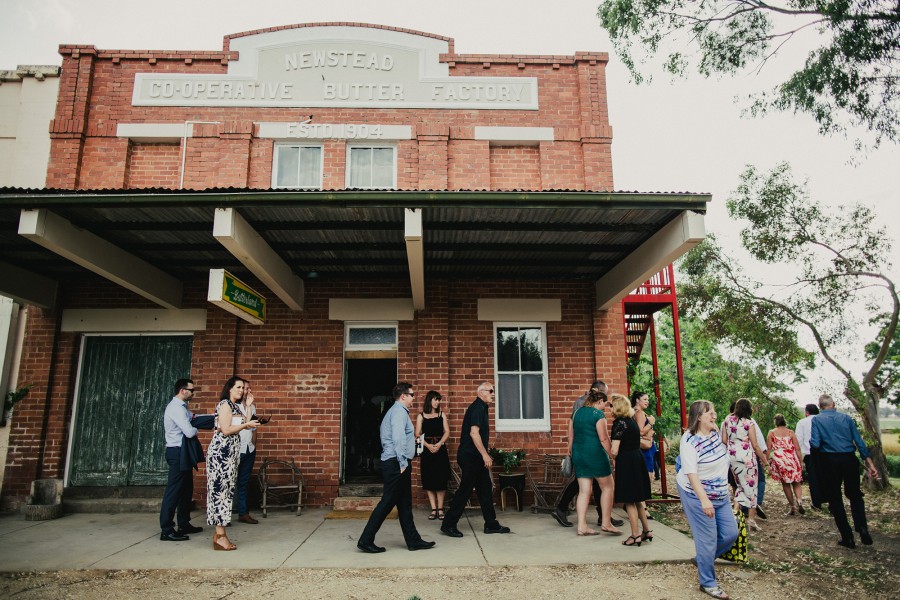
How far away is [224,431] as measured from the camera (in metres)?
5.67

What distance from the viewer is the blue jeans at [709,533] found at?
15.3 feet

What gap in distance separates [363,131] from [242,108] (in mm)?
2073

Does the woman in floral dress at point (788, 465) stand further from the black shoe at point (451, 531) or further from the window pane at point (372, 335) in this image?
the window pane at point (372, 335)

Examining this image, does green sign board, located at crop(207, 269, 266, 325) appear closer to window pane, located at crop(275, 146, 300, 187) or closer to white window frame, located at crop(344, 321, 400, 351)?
white window frame, located at crop(344, 321, 400, 351)

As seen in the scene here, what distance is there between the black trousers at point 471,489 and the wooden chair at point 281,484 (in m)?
2.65

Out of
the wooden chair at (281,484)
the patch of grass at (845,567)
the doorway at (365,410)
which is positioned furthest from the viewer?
the doorway at (365,410)

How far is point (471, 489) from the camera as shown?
6.44 meters

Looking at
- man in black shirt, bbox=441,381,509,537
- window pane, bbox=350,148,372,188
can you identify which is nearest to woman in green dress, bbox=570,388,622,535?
man in black shirt, bbox=441,381,509,537

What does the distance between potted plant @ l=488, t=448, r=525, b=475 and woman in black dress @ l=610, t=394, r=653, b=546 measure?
208 centimetres

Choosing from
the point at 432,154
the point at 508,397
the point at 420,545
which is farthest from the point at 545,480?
the point at 432,154

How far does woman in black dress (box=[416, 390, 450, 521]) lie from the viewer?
7.44 m

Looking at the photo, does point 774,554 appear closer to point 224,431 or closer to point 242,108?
point 224,431

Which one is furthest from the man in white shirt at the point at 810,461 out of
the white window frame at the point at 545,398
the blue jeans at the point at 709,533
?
the white window frame at the point at 545,398

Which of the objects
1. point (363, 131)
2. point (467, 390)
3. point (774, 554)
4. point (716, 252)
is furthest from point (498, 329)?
point (716, 252)
